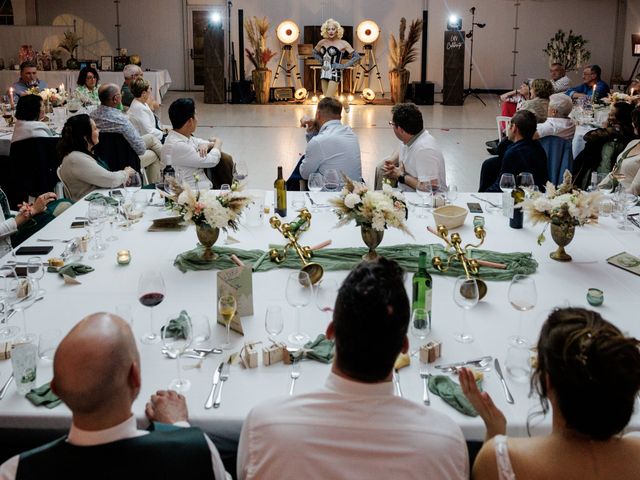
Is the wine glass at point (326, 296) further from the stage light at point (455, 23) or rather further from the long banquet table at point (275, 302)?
the stage light at point (455, 23)

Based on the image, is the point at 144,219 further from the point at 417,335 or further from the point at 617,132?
the point at 617,132

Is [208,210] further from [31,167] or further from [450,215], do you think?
[31,167]

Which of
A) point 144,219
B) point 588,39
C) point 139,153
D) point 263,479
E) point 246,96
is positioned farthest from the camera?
point 588,39

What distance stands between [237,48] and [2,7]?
528 cm

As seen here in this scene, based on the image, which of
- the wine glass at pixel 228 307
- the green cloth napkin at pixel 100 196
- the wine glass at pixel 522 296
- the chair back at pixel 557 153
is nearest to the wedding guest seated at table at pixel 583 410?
the wine glass at pixel 522 296

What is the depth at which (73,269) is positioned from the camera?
130 inches

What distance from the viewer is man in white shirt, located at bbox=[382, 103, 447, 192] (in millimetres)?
5008

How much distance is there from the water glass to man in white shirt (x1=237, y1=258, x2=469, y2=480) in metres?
0.96

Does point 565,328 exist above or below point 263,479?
above

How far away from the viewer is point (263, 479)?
1.61 metres

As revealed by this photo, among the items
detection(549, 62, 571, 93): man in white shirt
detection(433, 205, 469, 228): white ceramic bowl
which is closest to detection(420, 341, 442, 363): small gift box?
detection(433, 205, 469, 228): white ceramic bowl

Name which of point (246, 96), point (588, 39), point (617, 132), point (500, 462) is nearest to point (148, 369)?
point (500, 462)

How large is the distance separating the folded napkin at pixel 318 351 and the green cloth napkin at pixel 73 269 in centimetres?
126

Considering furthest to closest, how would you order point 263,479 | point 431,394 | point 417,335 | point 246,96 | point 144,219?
point 246,96 → point 144,219 → point 417,335 → point 431,394 → point 263,479
